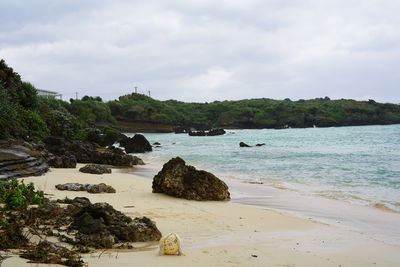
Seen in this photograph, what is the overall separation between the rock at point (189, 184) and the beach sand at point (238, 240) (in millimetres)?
453

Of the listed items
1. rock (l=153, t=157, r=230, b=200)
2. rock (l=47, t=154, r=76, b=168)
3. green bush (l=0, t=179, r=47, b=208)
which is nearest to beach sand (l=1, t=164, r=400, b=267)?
rock (l=153, t=157, r=230, b=200)

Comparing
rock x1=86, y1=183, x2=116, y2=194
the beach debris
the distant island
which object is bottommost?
rock x1=86, y1=183, x2=116, y2=194

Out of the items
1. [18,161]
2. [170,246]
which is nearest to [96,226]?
[170,246]

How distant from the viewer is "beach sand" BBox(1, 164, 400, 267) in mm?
4746

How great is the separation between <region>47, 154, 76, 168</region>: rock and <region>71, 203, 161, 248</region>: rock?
403 inches

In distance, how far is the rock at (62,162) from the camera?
601 inches

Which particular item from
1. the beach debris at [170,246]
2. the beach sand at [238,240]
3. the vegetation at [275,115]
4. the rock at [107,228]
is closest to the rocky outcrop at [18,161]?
the beach sand at [238,240]

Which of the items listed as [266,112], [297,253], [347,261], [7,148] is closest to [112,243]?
[297,253]

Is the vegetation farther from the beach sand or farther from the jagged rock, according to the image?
the beach sand

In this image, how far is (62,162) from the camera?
15445mm

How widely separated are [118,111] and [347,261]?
9543cm

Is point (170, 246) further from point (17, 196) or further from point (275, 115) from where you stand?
point (275, 115)

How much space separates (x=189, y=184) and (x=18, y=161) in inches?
199

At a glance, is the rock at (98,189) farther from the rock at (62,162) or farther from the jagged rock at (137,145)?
the jagged rock at (137,145)
